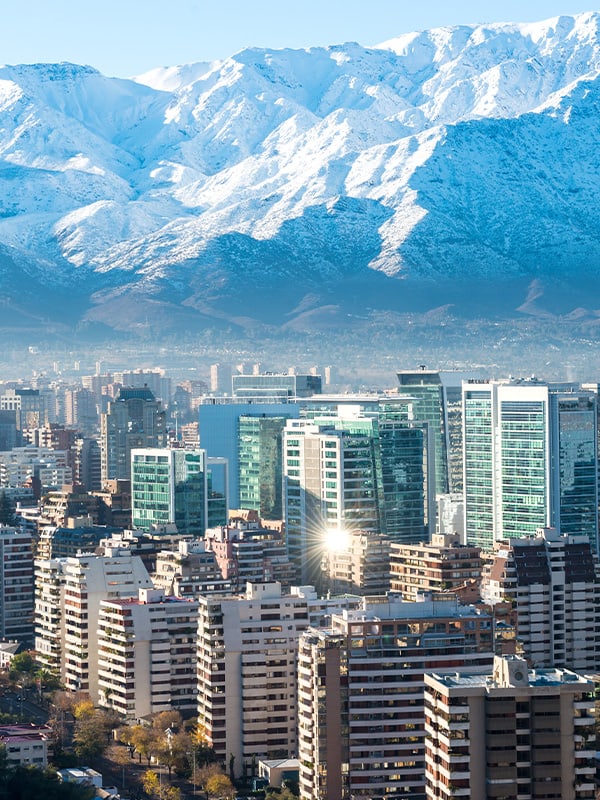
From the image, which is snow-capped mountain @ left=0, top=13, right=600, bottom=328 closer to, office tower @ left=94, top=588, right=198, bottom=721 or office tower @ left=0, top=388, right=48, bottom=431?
office tower @ left=0, top=388, right=48, bottom=431

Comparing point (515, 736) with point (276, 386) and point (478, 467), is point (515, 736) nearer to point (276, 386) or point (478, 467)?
point (478, 467)

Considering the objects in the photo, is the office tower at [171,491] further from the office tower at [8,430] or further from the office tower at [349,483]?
the office tower at [8,430]

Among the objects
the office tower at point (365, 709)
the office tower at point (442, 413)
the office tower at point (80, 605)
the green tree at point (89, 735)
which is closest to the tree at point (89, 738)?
the green tree at point (89, 735)

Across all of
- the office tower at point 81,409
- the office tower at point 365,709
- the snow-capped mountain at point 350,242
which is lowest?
the office tower at point 365,709

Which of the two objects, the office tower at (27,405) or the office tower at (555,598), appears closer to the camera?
the office tower at (555,598)

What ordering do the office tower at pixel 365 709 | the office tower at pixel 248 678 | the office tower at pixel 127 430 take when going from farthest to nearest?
the office tower at pixel 127 430
the office tower at pixel 248 678
the office tower at pixel 365 709

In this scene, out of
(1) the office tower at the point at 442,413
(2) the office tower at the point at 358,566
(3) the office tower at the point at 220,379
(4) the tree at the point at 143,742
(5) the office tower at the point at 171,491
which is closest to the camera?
(4) the tree at the point at 143,742

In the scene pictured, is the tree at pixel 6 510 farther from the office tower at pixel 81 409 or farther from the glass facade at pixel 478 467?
the office tower at pixel 81 409

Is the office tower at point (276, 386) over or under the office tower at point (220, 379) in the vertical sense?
under
